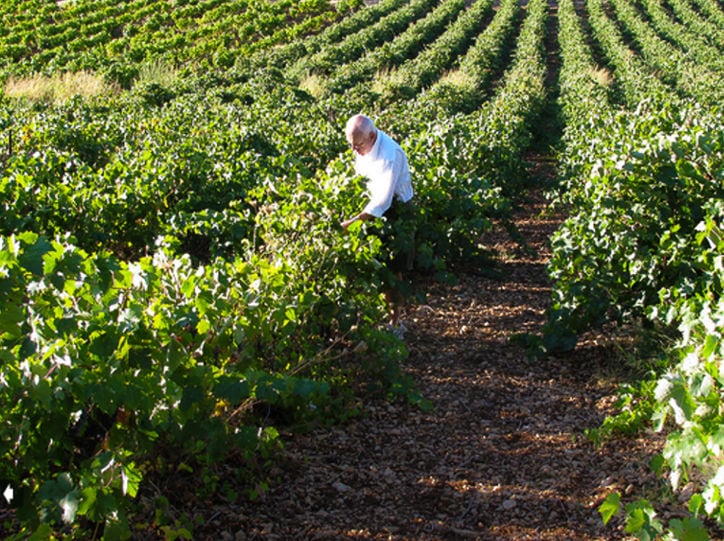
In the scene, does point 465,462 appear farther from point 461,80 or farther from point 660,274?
point 461,80

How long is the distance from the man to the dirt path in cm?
58

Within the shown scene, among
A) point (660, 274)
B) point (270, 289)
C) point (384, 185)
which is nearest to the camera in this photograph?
point (270, 289)

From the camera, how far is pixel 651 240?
5.59 m

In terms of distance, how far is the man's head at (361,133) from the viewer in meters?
5.61

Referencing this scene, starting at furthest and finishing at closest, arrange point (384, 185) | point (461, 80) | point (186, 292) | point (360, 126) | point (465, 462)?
point (461, 80) → point (384, 185) → point (360, 126) → point (465, 462) → point (186, 292)

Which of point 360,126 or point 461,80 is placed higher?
point 360,126

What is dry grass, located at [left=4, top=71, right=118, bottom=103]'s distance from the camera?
18.7 metres

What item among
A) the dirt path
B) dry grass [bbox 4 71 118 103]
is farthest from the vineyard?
dry grass [bbox 4 71 118 103]

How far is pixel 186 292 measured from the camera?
3.32m

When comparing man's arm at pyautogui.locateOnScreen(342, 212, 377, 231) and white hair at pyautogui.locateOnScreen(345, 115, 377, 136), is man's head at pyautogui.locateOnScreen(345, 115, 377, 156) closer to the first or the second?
white hair at pyautogui.locateOnScreen(345, 115, 377, 136)

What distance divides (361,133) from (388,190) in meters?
0.43

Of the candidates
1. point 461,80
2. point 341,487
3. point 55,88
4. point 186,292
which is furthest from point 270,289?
point 461,80

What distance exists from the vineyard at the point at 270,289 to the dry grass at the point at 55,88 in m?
6.14

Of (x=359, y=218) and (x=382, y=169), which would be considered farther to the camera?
(x=382, y=169)
